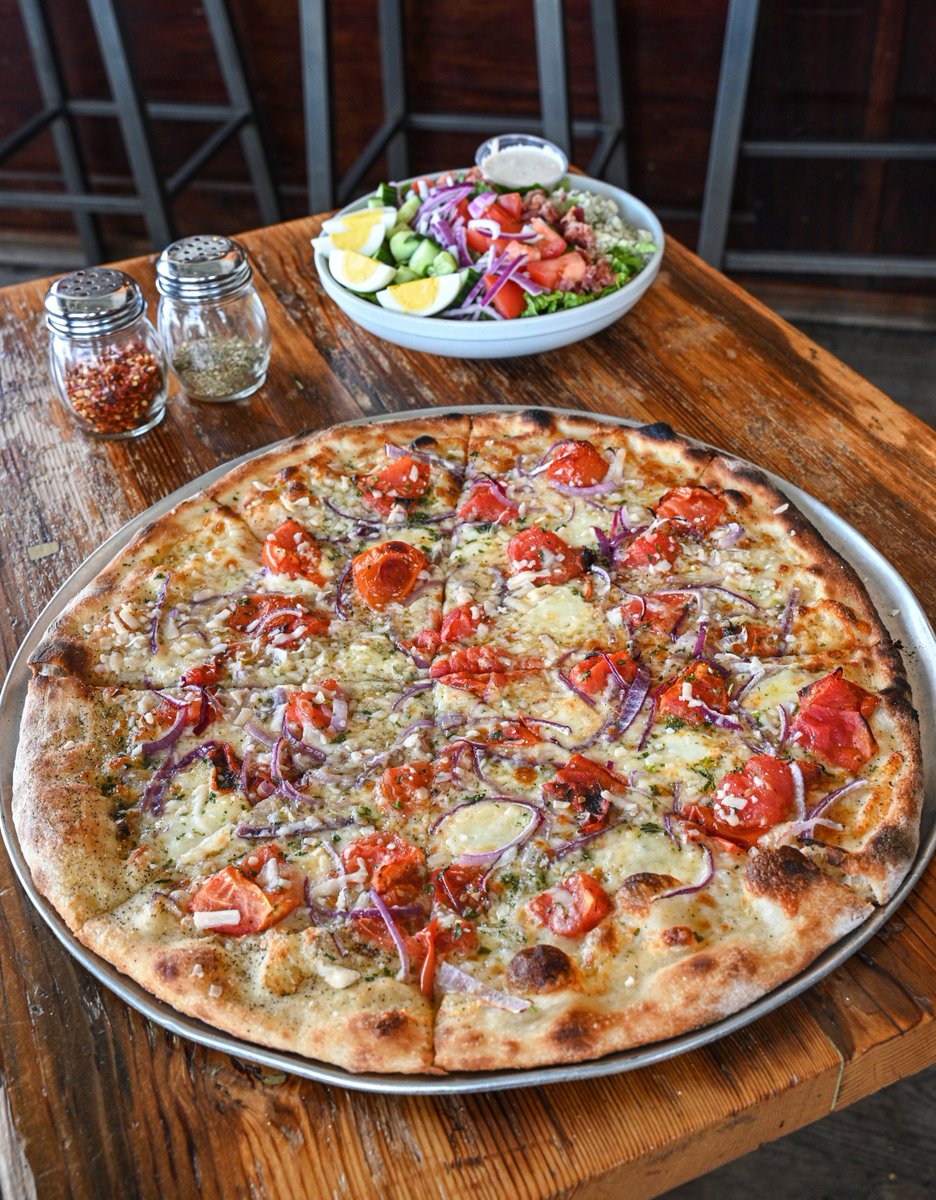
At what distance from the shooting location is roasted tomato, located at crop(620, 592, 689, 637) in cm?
270

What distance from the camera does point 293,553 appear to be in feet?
9.58

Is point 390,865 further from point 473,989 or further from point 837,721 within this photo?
point 837,721

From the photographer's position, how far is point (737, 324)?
386 cm

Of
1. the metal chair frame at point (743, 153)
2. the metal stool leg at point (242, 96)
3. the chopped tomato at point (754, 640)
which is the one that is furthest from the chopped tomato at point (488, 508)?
the metal stool leg at point (242, 96)

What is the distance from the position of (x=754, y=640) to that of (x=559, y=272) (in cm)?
156

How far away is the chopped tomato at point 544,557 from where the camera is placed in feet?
9.36

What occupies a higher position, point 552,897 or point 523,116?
point 552,897

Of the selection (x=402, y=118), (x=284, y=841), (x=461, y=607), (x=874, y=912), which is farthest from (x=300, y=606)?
(x=402, y=118)

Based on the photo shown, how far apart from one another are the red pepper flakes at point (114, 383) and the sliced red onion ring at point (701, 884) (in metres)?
2.15

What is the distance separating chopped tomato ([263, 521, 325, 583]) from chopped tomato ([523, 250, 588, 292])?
1.23 metres

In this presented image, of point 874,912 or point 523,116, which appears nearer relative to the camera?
point 874,912

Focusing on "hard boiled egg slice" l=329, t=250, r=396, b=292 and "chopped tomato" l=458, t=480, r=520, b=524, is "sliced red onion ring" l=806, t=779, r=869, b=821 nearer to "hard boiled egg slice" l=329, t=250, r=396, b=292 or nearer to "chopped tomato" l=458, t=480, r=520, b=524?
"chopped tomato" l=458, t=480, r=520, b=524

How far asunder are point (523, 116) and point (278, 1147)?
5.96m

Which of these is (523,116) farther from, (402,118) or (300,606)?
(300,606)
